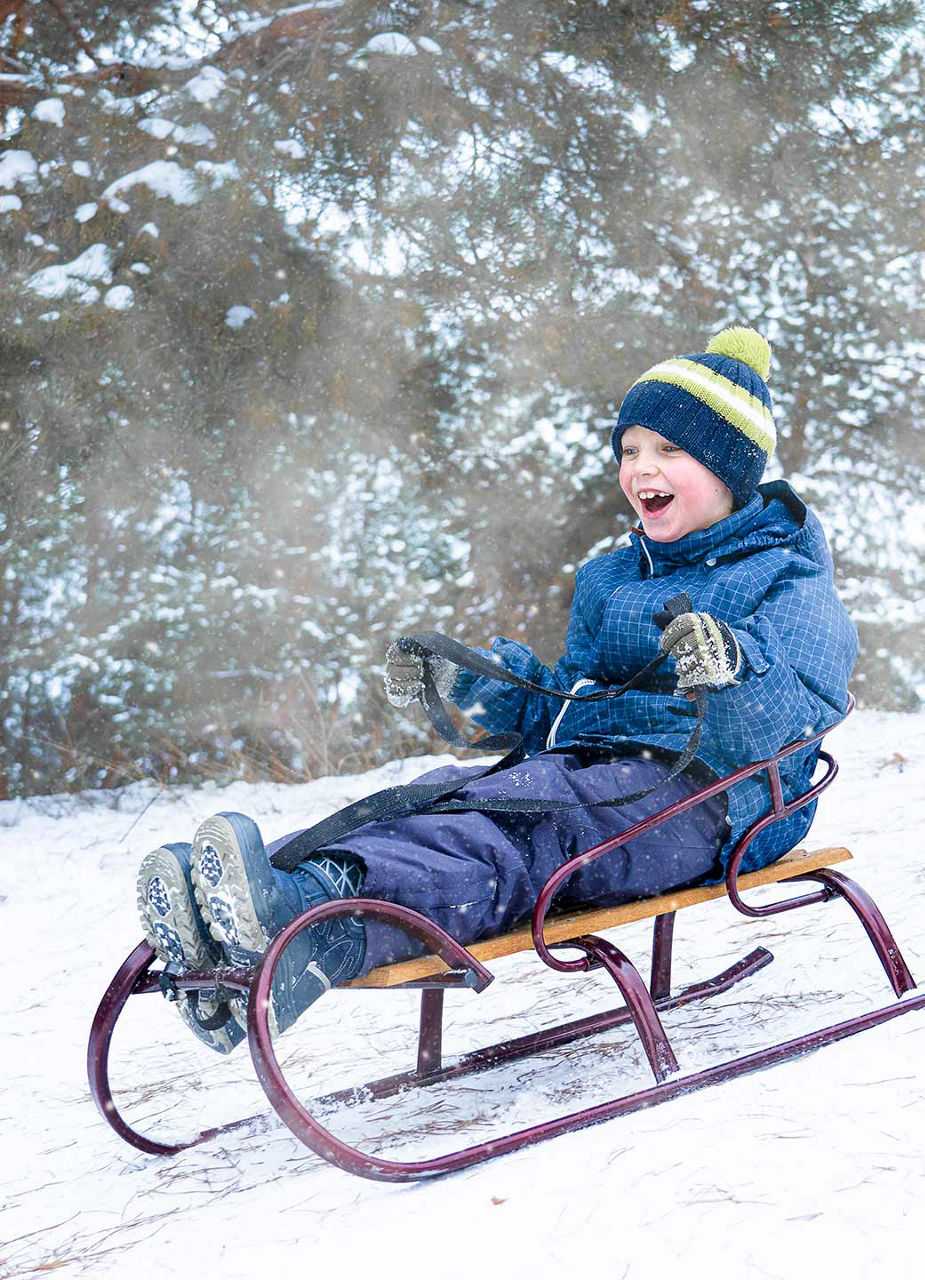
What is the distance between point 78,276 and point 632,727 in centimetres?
354

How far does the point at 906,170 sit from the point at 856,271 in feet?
1.56

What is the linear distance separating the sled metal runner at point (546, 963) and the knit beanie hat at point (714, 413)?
0.58 metres

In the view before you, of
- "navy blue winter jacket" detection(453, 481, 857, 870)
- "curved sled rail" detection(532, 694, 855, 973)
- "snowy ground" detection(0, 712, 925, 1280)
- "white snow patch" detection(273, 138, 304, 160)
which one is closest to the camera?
"snowy ground" detection(0, 712, 925, 1280)

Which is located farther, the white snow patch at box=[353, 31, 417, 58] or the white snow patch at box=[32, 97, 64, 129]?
the white snow patch at box=[353, 31, 417, 58]

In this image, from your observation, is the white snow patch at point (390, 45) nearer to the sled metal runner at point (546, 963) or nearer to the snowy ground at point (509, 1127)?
the snowy ground at point (509, 1127)

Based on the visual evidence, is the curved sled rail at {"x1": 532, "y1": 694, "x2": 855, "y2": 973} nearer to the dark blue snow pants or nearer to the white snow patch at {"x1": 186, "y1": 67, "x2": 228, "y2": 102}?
the dark blue snow pants

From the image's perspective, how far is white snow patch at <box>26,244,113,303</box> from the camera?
15.5 ft

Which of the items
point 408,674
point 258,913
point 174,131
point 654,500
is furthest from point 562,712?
point 174,131

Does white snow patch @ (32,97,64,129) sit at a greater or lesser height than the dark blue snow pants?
greater

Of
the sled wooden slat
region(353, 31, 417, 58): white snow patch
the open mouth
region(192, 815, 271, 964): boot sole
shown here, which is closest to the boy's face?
the open mouth

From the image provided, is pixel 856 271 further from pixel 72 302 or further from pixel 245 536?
pixel 72 302

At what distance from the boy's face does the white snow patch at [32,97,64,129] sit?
3.54m

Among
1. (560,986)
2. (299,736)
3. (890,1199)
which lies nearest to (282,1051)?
(560,986)

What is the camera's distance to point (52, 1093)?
2.45 m
